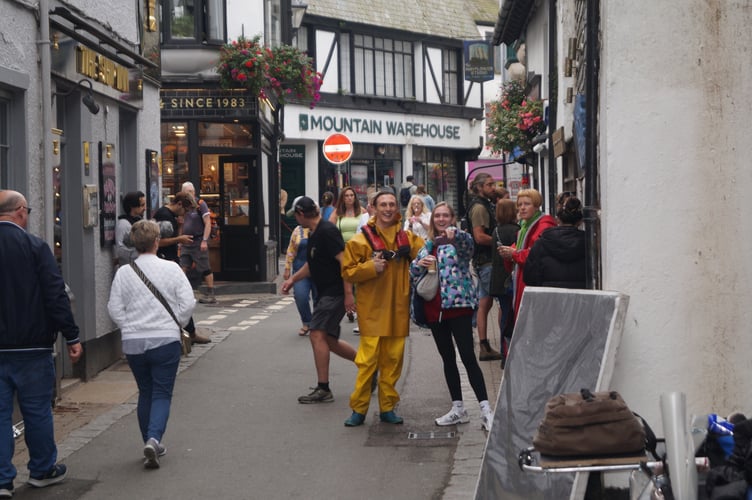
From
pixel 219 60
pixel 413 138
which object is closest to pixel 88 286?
pixel 219 60

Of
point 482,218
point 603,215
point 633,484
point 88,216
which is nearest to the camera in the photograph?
point 633,484

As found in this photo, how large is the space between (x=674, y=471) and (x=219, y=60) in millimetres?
17161

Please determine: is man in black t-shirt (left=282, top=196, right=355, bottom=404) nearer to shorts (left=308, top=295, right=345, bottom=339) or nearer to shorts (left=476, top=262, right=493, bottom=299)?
shorts (left=308, top=295, right=345, bottom=339)

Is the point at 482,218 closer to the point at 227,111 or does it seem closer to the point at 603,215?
the point at 603,215

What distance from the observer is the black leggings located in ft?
28.3

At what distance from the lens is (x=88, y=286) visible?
11.2m

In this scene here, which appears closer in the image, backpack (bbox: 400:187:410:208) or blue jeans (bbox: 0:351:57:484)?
blue jeans (bbox: 0:351:57:484)

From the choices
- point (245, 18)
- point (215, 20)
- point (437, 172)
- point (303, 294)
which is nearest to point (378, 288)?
point (303, 294)

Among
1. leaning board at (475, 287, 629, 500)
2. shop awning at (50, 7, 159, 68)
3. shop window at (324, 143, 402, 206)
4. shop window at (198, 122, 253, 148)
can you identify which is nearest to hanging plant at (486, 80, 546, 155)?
shop window at (198, 122, 253, 148)

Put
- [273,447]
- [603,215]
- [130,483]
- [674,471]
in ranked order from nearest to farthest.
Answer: [674,471], [603,215], [130,483], [273,447]

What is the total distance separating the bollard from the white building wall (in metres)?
2.33

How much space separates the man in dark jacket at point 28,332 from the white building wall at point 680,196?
11.3 ft

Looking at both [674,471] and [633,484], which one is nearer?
[674,471]

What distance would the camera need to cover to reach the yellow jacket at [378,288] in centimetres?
866
